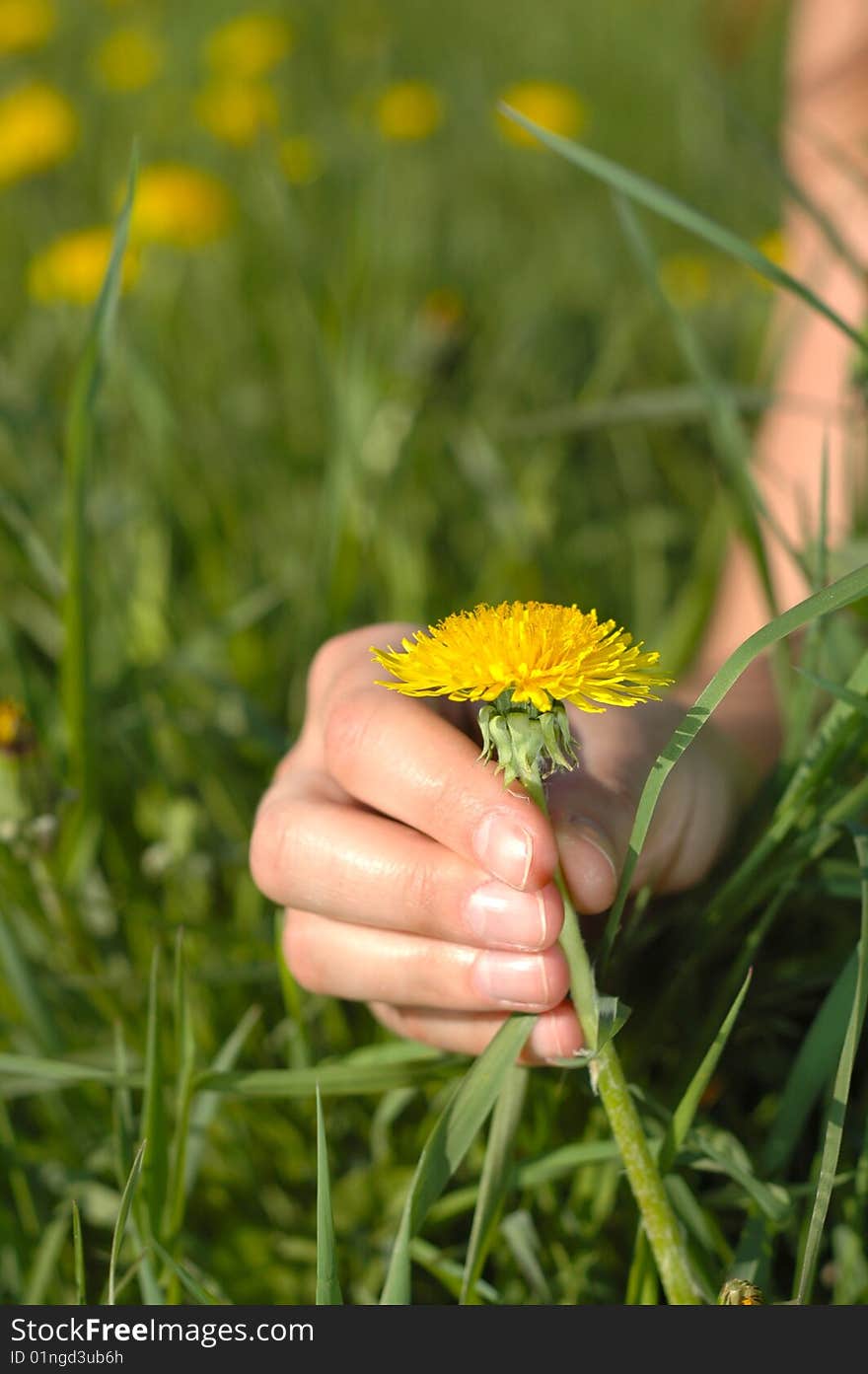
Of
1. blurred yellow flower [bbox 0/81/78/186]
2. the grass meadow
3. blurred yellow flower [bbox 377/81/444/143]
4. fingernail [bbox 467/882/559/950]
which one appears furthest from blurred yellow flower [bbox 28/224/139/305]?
fingernail [bbox 467/882/559/950]

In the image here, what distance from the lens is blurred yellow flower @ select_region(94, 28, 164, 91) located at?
1877 millimetres

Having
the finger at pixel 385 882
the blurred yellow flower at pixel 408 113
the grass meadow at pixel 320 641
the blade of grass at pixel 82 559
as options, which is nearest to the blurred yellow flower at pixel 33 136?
the grass meadow at pixel 320 641

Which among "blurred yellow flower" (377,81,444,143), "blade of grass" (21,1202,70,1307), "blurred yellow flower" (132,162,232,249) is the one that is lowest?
"blade of grass" (21,1202,70,1307)

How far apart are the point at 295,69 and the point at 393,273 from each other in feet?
3.59

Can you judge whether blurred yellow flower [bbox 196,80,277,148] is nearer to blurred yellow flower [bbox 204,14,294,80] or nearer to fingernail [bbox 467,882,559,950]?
blurred yellow flower [bbox 204,14,294,80]

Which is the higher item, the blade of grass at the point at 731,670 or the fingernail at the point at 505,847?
the blade of grass at the point at 731,670

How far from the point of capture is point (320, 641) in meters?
0.83

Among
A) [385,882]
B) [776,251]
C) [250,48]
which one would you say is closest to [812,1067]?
[385,882]

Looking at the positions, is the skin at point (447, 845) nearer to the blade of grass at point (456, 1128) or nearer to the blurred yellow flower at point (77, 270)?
the blade of grass at point (456, 1128)

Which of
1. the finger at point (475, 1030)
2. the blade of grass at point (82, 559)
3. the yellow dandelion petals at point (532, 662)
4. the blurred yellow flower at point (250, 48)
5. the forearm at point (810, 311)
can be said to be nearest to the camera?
the yellow dandelion petals at point (532, 662)

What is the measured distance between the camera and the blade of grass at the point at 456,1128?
41cm

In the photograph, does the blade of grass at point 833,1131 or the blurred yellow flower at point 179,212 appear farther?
the blurred yellow flower at point 179,212

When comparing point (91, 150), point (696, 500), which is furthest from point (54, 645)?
point (91, 150)

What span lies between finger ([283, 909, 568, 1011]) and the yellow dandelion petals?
126 millimetres
